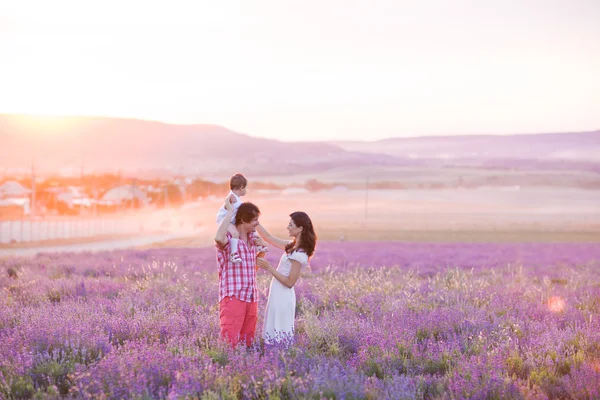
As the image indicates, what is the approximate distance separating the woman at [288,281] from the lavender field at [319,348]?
23 centimetres

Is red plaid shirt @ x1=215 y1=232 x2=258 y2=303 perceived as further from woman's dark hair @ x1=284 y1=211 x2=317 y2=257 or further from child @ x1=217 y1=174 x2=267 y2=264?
woman's dark hair @ x1=284 y1=211 x2=317 y2=257

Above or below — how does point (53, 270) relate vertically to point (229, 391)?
below

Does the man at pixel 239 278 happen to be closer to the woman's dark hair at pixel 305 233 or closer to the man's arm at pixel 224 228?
the man's arm at pixel 224 228

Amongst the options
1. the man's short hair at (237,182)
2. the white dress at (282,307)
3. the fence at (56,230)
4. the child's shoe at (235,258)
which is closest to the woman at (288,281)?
the white dress at (282,307)

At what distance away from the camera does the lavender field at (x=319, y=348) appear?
4.59 metres

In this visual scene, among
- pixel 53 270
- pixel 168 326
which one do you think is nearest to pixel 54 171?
pixel 53 270

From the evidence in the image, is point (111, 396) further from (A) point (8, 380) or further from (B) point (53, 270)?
(B) point (53, 270)

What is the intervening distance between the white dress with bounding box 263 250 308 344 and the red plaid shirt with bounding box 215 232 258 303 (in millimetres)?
248

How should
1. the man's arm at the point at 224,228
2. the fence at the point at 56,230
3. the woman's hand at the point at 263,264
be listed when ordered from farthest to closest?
1. the fence at the point at 56,230
2. the woman's hand at the point at 263,264
3. the man's arm at the point at 224,228

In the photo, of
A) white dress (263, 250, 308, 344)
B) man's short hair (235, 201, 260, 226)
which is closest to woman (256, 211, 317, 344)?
white dress (263, 250, 308, 344)

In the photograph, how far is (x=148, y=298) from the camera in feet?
28.5

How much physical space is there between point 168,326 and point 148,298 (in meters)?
2.27

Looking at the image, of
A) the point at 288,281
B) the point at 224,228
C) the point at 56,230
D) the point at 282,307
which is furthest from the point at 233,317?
the point at 56,230

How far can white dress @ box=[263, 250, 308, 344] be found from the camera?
6043 mm
